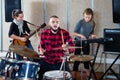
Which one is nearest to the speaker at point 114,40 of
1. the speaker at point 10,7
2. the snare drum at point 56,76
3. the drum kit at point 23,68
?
the snare drum at point 56,76

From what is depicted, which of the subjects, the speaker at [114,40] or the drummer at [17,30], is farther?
the drummer at [17,30]

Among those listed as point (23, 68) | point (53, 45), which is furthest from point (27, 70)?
point (53, 45)

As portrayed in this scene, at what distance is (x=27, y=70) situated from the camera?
11.7ft

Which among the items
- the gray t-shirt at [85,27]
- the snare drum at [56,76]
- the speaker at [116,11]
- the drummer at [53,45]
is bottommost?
the snare drum at [56,76]

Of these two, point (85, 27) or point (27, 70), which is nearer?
point (27, 70)

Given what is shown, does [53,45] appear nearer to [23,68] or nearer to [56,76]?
[23,68]

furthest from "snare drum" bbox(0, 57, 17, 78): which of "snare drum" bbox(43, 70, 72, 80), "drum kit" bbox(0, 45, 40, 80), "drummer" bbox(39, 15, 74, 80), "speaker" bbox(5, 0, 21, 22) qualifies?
"speaker" bbox(5, 0, 21, 22)

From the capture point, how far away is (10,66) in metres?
3.63

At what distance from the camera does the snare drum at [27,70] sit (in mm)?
3574

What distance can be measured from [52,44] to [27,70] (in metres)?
0.52

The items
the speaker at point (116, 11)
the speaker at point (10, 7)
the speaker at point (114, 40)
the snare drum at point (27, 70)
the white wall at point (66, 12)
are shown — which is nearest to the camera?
the snare drum at point (27, 70)

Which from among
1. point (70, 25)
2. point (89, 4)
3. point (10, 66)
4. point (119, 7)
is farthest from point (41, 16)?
point (10, 66)

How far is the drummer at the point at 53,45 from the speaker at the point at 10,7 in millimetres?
1838

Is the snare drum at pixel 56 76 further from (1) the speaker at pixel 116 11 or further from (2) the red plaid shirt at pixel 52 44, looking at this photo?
(1) the speaker at pixel 116 11
